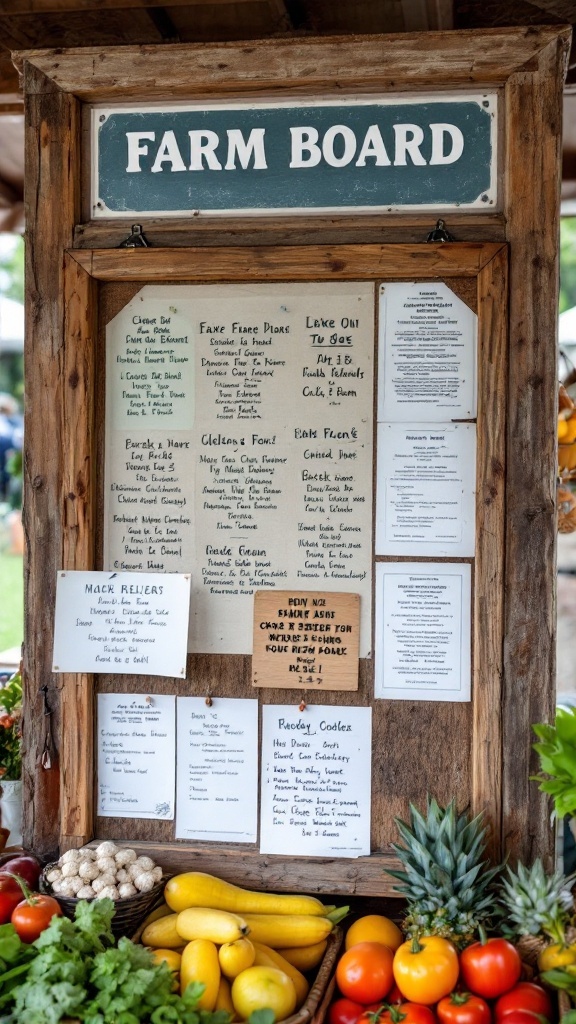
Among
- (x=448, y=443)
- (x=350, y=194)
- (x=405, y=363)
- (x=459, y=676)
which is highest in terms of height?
(x=350, y=194)

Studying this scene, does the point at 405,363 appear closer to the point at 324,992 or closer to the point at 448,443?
the point at 448,443

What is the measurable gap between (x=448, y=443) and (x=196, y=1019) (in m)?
1.67

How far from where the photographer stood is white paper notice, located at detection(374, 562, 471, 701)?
252cm

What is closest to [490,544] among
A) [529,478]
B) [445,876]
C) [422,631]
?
[529,478]

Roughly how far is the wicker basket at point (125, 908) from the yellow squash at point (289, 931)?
0.96 feet

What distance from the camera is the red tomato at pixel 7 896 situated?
2326mm

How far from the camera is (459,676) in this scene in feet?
8.27

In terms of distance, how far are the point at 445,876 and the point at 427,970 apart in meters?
0.26

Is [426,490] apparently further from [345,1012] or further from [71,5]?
[71,5]

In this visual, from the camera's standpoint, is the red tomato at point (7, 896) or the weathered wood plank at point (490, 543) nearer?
the red tomato at point (7, 896)

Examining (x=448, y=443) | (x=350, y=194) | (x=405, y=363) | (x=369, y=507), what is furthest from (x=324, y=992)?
(x=350, y=194)

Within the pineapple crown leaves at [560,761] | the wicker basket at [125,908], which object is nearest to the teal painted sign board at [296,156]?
the pineapple crown leaves at [560,761]

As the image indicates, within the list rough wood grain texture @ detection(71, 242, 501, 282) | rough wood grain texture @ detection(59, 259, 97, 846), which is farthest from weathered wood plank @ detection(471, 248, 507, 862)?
rough wood grain texture @ detection(59, 259, 97, 846)

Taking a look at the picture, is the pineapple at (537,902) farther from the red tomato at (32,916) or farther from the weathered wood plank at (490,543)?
the red tomato at (32,916)
